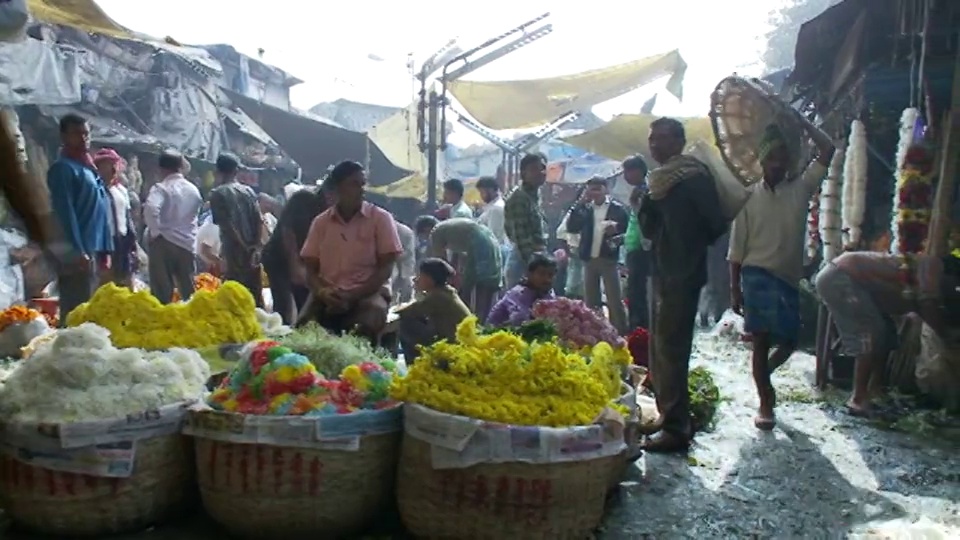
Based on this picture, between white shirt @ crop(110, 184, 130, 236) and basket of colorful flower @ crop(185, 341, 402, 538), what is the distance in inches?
192

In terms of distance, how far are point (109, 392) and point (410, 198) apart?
69.5ft

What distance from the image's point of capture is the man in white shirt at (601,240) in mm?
9289

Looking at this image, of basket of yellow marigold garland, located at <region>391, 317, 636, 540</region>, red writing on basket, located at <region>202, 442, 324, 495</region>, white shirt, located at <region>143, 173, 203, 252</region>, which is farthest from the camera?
white shirt, located at <region>143, 173, 203, 252</region>

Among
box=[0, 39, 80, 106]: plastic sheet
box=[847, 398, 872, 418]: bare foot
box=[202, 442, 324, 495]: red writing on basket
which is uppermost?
box=[0, 39, 80, 106]: plastic sheet

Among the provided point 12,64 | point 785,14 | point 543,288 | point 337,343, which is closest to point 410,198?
point 12,64

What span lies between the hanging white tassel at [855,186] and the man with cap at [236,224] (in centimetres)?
584

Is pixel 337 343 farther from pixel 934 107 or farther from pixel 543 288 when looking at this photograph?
pixel 934 107

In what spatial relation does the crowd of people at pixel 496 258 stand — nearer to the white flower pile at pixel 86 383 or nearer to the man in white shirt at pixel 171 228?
the man in white shirt at pixel 171 228

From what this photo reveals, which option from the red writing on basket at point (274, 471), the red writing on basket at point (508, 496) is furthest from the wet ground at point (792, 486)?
the red writing on basket at point (508, 496)

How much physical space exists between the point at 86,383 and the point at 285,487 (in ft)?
3.30

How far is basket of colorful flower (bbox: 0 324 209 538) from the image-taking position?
325cm

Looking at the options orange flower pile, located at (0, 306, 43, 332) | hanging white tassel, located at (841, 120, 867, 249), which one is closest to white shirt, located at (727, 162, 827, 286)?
hanging white tassel, located at (841, 120, 867, 249)

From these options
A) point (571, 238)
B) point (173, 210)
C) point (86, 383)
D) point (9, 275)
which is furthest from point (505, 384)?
point (9, 275)

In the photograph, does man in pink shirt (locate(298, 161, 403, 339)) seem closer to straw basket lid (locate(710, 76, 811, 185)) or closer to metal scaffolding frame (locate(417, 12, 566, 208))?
straw basket lid (locate(710, 76, 811, 185))
